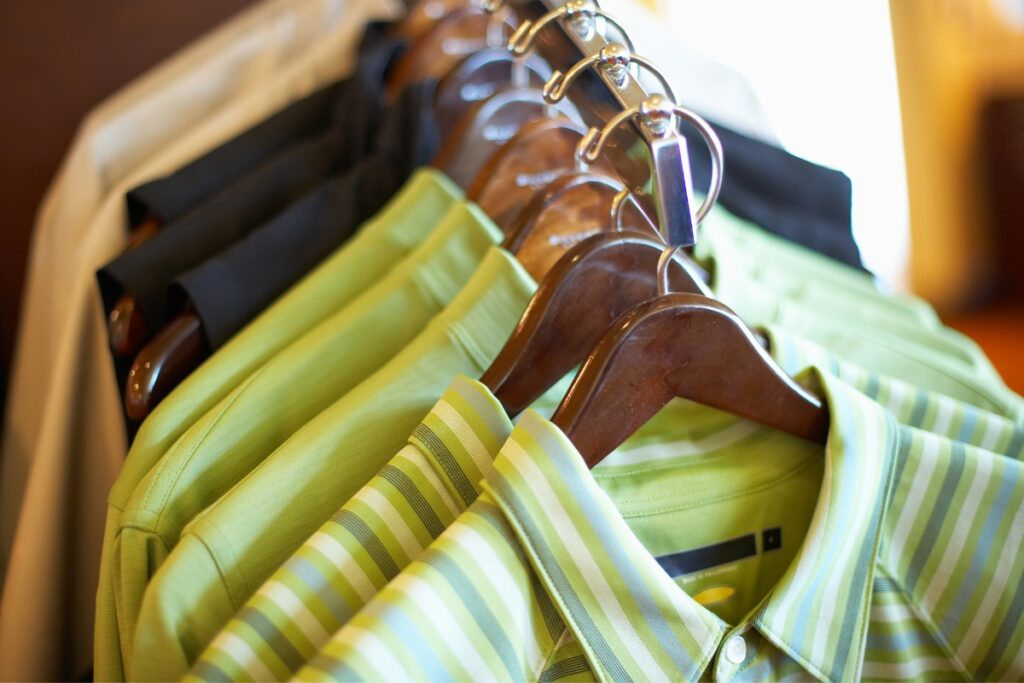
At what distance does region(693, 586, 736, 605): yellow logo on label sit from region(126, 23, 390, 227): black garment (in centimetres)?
45

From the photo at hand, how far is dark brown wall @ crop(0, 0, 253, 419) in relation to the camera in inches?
37.9

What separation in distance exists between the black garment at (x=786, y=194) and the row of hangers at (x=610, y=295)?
218 millimetres

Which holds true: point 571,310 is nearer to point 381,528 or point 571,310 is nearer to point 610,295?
point 610,295

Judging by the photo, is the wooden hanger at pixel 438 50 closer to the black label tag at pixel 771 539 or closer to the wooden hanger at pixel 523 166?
the wooden hanger at pixel 523 166

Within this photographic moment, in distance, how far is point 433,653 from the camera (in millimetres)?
355

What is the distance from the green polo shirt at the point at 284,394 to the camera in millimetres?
413

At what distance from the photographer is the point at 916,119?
236 centimetres

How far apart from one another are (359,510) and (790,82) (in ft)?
6.93

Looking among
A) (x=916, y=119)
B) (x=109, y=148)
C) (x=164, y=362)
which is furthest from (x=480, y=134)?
(x=916, y=119)

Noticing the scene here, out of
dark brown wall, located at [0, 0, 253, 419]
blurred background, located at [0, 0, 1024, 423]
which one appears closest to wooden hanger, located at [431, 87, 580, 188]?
dark brown wall, located at [0, 0, 253, 419]

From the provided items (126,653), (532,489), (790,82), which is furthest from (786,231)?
(790,82)

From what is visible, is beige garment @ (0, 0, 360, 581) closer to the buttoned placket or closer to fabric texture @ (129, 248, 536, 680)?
fabric texture @ (129, 248, 536, 680)

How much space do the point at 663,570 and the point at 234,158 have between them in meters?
0.49

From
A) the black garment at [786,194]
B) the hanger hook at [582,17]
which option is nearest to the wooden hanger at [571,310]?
the hanger hook at [582,17]
